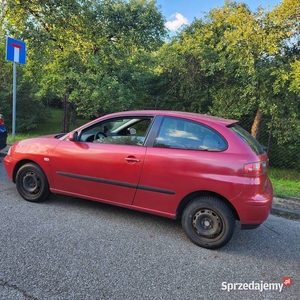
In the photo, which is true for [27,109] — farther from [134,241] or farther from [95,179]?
[134,241]

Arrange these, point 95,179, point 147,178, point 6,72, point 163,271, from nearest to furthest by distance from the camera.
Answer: point 163,271 → point 147,178 → point 95,179 → point 6,72

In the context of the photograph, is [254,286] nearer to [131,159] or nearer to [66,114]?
[131,159]

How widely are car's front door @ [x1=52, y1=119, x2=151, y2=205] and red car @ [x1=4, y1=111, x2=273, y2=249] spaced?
13 mm

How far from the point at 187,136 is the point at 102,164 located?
122cm

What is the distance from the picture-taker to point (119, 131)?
414 centimetres

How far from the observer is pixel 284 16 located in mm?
7574

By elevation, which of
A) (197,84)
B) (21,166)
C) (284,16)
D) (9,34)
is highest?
(284,16)

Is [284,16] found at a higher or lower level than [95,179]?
higher

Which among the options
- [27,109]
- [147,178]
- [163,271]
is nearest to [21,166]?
[147,178]

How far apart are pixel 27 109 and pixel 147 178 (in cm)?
1079

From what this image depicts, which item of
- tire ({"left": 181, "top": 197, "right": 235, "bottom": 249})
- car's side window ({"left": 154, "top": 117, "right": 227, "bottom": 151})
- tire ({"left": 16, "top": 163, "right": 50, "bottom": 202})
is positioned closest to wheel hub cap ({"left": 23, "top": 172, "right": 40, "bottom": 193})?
tire ({"left": 16, "top": 163, "right": 50, "bottom": 202})

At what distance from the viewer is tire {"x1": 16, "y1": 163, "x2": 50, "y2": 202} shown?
4.07m

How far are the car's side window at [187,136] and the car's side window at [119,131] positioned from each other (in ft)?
0.90

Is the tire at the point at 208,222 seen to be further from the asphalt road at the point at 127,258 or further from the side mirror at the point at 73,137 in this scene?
the side mirror at the point at 73,137
